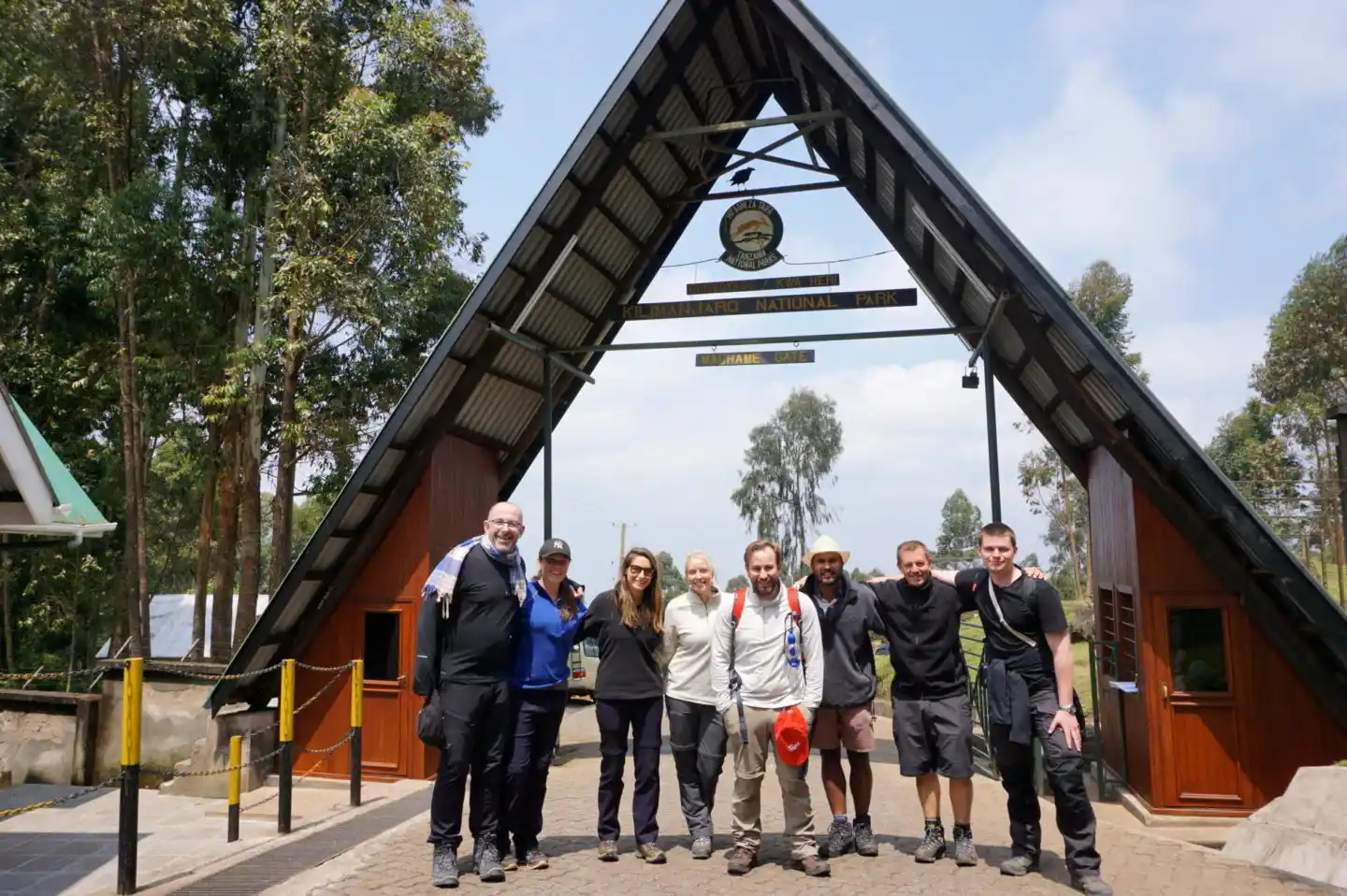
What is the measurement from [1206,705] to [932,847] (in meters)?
3.59

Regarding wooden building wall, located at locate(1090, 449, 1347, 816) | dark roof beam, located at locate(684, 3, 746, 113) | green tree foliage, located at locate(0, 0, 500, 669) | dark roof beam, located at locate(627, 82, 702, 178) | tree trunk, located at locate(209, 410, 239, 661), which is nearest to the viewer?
wooden building wall, located at locate(1090, 449, 1347, 816)

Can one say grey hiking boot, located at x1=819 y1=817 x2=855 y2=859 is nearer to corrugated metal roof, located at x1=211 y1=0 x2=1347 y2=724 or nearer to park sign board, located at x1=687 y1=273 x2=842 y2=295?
corrugated metal roof, located at x1=211 y1=0 x2=1347 y2=724

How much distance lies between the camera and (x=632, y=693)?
5605mm

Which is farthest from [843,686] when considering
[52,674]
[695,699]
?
[52,674]

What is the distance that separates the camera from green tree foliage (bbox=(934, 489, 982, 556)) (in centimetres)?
6719

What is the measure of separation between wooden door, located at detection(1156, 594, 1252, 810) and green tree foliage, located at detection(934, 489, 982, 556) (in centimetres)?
5865

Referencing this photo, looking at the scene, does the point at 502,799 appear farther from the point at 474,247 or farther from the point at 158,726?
the point at 474,247

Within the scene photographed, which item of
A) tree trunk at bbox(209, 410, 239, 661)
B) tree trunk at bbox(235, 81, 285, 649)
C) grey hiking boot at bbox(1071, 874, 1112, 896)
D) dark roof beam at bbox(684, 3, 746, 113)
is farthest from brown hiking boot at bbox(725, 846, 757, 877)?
tree trunk at bbox(209, 410, 239, 661)

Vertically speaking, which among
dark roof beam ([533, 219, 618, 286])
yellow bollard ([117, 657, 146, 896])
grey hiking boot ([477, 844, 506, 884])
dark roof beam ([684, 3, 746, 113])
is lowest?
grey hiking boot ([477, 844, 506, 884])

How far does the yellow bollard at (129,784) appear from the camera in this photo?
5.24 m

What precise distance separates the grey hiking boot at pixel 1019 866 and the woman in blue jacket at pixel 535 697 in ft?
8.62

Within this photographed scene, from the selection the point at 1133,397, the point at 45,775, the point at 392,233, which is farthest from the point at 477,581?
the point at 392,233

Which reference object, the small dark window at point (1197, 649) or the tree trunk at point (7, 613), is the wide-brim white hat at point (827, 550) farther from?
the tree trunk at point (7, 613)

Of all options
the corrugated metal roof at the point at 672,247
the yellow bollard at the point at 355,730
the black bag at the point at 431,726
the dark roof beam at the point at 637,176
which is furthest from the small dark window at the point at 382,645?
the dark roof beam at the point at 637,176
